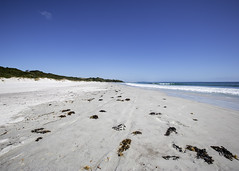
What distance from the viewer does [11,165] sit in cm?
173

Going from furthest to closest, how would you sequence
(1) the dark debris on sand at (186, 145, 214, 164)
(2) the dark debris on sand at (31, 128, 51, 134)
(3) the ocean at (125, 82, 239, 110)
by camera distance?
(3) the ocean at (125, 82, 239, 110)
(2) the dark debris on sand at (31, 128, 51, 134)
(1) the dark debris on sand at (186, 145, 214, 164)

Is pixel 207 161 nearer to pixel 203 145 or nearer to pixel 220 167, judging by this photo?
pixel 220 167

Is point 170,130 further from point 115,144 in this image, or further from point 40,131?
point 40,131

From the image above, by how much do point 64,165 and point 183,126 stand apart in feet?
11.3

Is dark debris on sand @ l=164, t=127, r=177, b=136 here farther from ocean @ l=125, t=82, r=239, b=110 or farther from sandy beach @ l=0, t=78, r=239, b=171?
ocean @ l=125, t=82, r=239, b=110

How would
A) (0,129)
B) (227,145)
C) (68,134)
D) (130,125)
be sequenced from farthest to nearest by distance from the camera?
(130,125)
(0,129)
(68,134)
(227,145)

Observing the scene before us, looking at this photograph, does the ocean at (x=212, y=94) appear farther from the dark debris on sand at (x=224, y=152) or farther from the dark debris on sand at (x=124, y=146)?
the dark debris on sand at (x=124, y=146)

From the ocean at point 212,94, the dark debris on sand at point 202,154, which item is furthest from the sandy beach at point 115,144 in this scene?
the ocean at point 212,94

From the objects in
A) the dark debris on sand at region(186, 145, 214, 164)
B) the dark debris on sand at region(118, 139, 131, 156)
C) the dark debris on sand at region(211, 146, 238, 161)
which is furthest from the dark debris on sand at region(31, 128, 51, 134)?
the dark debris on sand at region(211, 146, 238, 161)

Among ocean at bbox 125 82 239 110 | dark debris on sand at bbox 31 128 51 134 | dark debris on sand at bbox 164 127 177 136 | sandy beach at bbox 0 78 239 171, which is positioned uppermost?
ocean at bbox 125 82 239 110

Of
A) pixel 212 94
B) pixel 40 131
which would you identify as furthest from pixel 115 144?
pixel 212 94

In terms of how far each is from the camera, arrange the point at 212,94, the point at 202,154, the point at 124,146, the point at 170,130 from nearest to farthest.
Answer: the point at 202,154, the point at 124,146, the point at 170,130, the point at 212,94

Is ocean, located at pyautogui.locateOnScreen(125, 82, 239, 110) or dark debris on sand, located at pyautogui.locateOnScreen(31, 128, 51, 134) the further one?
ocean, located at pyautogui.locateOnScreen(125, 82, 239, 110)

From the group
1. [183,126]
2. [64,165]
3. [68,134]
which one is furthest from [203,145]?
[68,134]
